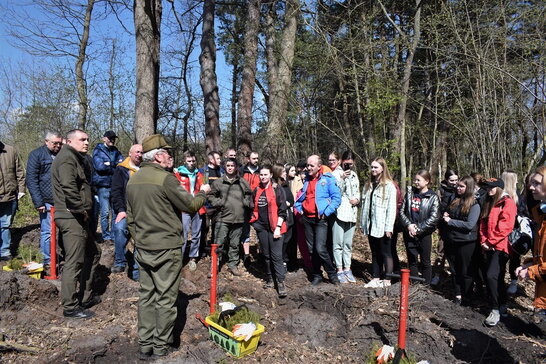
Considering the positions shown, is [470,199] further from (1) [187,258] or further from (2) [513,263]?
(1) [187,258]

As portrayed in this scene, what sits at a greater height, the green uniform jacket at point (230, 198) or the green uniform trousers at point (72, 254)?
the green uniform jacket at point (230, 198)

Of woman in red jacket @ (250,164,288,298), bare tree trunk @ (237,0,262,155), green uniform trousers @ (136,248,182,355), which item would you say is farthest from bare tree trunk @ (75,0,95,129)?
green uniform trousers @ (136,248,182,355)

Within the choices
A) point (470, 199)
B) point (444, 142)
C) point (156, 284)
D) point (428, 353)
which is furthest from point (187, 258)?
point (444, 142)

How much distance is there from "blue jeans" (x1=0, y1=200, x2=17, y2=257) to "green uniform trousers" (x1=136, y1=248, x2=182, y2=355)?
12.6 ft

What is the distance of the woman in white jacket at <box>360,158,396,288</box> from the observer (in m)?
5.28

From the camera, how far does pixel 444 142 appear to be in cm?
1483

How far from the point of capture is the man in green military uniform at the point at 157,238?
357cm

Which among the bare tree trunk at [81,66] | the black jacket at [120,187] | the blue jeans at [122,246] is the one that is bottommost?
the blue jeans at [122,246]

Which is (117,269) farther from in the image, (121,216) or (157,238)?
(157,238)

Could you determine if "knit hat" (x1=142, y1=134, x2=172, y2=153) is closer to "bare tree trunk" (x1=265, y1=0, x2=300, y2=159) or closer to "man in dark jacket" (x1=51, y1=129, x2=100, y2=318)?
"man in dark jacket" (x1=51, y1=129, x2=100, y2=318)

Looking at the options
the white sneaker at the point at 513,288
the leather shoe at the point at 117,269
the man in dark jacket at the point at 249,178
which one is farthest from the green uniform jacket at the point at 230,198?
the white sneaker at the point at 513,288

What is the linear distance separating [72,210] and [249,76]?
666 centimetres

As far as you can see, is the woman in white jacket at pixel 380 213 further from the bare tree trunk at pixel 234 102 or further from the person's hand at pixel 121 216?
the bare tree trunk at pixel 234 102

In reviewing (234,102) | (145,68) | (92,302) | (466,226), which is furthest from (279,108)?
(234,102)
